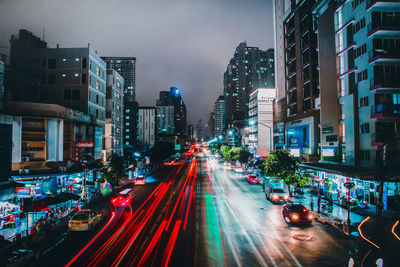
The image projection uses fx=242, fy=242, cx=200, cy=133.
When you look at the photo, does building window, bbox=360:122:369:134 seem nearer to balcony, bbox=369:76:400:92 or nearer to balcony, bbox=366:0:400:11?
balcony, bbox=369:76:400:92

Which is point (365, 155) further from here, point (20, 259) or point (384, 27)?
point (20, 259)

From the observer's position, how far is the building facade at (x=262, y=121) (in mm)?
83312

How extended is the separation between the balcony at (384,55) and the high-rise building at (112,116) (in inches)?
2041

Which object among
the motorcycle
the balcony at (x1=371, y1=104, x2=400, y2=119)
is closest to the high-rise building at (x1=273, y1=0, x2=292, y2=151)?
the balcony at (x1=371, y1=104, x2=400, y2=119)

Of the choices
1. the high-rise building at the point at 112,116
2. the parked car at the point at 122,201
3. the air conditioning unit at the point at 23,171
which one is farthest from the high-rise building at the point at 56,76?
the parked car at the point at 122,201

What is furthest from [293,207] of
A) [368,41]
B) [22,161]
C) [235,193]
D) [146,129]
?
[146,129]

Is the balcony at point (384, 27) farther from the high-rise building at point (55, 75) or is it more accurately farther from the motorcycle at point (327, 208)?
the high-rise building at point (55, 75)

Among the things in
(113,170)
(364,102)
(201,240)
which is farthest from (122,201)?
(364,102)

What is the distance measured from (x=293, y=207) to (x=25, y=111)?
33.4 meters

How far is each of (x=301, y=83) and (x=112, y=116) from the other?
4495 centimetres

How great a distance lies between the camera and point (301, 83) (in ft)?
174

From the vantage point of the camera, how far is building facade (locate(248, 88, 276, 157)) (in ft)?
273

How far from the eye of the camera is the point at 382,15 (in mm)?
29328

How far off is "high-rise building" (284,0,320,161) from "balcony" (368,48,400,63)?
1514 cm
